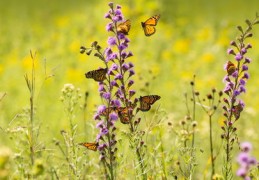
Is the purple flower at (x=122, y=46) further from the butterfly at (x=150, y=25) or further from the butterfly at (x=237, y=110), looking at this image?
the butterfly at (x=237, y=110)

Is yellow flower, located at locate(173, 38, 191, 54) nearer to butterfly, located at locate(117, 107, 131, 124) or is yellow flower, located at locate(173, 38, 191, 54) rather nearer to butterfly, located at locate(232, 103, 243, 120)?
butterfly, located at locate(232, 103, 243, 120)

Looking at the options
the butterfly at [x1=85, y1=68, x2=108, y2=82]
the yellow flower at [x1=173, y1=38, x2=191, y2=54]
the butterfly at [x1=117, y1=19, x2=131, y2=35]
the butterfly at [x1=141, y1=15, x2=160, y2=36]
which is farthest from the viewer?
the yellow flower at [x1=173, y1=38, x2=191, y2=54]

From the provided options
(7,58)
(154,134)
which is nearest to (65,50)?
(7,58)

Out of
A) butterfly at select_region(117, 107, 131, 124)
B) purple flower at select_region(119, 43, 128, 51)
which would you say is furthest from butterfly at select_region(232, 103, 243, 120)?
purple flower at select_region(119, 43, 128, 51)

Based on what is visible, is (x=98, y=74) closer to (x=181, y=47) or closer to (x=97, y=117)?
(x=97, y=117)

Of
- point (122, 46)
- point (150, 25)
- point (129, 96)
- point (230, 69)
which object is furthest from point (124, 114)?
point (150, 25)

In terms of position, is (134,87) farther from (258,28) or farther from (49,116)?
(258,28)

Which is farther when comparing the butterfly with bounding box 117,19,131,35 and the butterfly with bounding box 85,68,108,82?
the butterfly with bounding box 117,19,131,35

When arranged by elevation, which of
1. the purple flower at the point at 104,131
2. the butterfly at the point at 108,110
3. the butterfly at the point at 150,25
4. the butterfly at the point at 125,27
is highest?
the butterfly at the point at 150,25

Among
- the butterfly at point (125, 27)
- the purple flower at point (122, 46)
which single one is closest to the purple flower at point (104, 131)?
the purple flower at point (122, 46)
